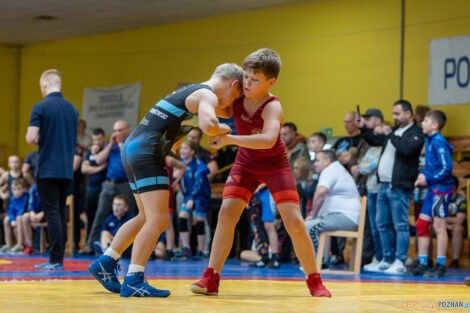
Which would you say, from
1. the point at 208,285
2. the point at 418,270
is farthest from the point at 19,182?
the point at 208,285

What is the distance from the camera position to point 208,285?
13.0ft

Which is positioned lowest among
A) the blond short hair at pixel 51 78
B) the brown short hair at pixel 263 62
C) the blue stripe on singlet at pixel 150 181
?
the blue stripe on singlet at pixel 150 181

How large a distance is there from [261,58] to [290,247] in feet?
16.7

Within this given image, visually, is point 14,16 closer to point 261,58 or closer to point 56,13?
point 56,13

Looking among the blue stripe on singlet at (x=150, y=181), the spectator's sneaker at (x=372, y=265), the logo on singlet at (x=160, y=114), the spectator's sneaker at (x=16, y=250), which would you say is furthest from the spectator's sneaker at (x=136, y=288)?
the spectator's sneaker at (x=16, y=250)

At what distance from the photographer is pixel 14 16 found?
1242 cm

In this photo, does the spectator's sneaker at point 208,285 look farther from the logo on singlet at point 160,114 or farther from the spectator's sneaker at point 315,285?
the logo on singlet at point 160,114

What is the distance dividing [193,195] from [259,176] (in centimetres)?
474

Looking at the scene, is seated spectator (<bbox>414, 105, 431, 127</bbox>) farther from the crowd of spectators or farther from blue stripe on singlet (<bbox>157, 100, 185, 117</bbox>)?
blue stripe on singlet (<bbox>157, 100, 185, 117</bbox>)

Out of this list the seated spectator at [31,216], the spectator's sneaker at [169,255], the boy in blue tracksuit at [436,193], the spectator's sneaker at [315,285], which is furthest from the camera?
the seated spectator at [31,216]

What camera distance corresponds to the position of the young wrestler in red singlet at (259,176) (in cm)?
390

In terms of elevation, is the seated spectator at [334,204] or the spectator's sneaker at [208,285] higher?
the seated spectator at [334,204]

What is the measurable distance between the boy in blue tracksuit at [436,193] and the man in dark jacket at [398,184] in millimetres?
172

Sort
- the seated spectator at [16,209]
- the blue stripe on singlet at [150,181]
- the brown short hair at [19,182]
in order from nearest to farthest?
the blue stripe on singlet at [150,181] → the seated spectator at [16,209] → the brown short hair at [19,182]
